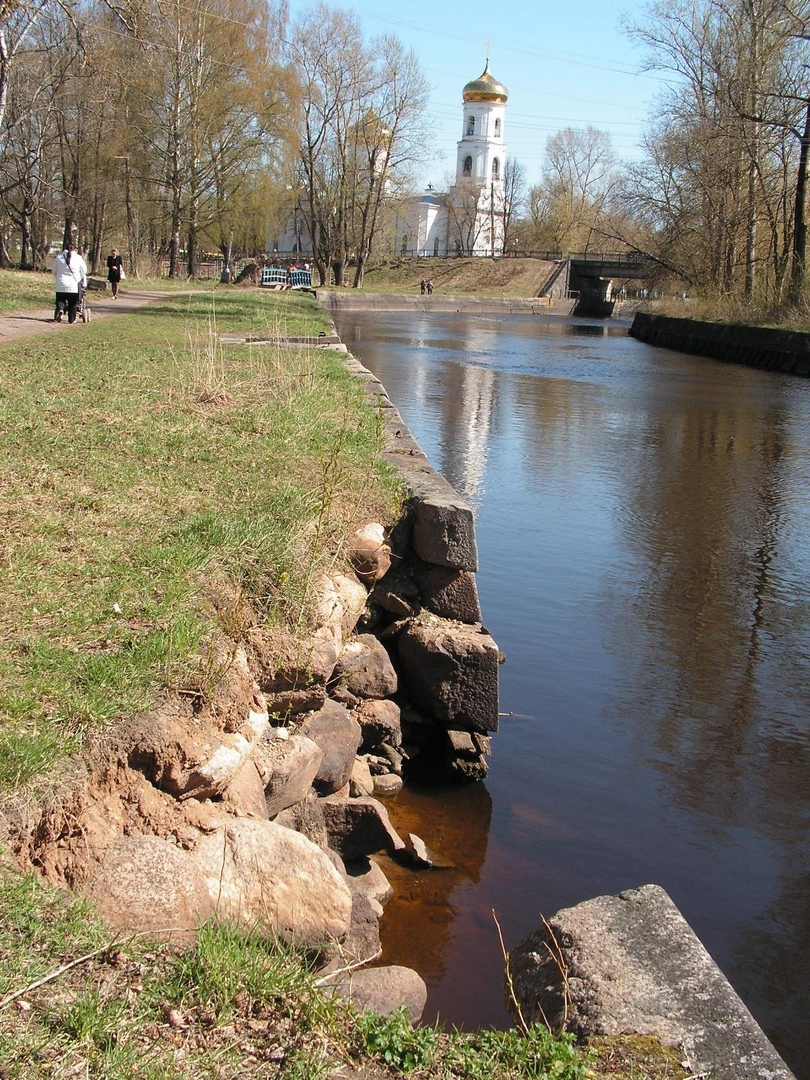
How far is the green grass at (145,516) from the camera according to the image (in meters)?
3.64

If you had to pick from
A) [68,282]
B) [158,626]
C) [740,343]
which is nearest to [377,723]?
[158,626]

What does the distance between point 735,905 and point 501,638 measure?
10.8ft

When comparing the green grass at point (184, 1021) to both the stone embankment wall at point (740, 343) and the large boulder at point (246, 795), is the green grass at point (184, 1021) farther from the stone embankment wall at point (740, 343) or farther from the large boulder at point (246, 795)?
the stone embankment wall at point (740, 343)

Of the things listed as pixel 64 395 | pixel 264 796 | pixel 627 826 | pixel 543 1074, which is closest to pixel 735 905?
pixel 627 826

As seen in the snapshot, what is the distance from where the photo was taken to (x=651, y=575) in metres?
9.62

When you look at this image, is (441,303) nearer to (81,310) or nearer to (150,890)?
(81,310)

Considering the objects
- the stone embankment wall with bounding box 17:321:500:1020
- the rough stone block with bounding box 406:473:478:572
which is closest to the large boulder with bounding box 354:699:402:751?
the stone embankment wall with bounding box 17:321:500:1020

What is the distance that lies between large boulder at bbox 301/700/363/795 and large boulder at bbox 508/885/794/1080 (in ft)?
5.62

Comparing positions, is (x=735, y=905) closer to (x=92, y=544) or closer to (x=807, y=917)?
(x=807, y=917)

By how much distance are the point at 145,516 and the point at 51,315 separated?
16.4 metres

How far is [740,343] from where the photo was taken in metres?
33.0

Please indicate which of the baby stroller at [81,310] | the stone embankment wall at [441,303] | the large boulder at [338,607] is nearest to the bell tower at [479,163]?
the stone embankment wall at [441,303]

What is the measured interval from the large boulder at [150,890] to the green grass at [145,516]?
1.21 ft

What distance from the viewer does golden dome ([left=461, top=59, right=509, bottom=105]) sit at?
330 feet
